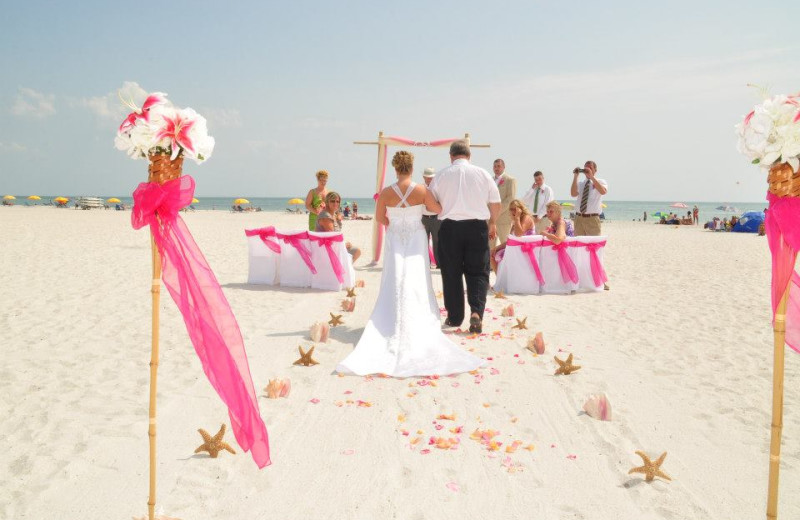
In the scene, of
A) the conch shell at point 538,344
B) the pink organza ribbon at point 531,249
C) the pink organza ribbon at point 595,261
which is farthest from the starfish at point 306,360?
the pink organza ribbon at point 595,261

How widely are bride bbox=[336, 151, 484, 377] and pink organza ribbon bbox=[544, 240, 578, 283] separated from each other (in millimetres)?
3665

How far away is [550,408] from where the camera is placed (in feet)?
13.8

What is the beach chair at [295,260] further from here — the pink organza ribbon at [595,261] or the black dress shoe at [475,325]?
the pink organza ribbon at [595,261]

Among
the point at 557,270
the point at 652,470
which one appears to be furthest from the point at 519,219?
the point at 652,470

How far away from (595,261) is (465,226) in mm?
4008

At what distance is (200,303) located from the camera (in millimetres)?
2656

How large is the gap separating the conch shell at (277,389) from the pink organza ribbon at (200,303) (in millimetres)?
1567

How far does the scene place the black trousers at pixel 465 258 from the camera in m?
6.23

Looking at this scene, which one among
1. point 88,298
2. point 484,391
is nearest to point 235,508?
point 484,391

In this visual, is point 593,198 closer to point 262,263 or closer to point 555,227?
point 555,227

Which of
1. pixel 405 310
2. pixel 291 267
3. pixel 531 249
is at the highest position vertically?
pixel 531 249

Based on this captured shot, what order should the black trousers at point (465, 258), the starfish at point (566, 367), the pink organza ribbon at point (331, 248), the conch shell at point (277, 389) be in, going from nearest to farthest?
the conch shell at point (277, 389) → the starfish at point (566, 367) → the black trousers at point (465, 258) → the pink organza ribbon at point (331, 248)

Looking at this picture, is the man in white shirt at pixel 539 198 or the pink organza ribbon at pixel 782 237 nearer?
the pink organza ribbon at pixel 782 237

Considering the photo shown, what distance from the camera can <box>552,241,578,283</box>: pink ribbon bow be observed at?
8867mm
